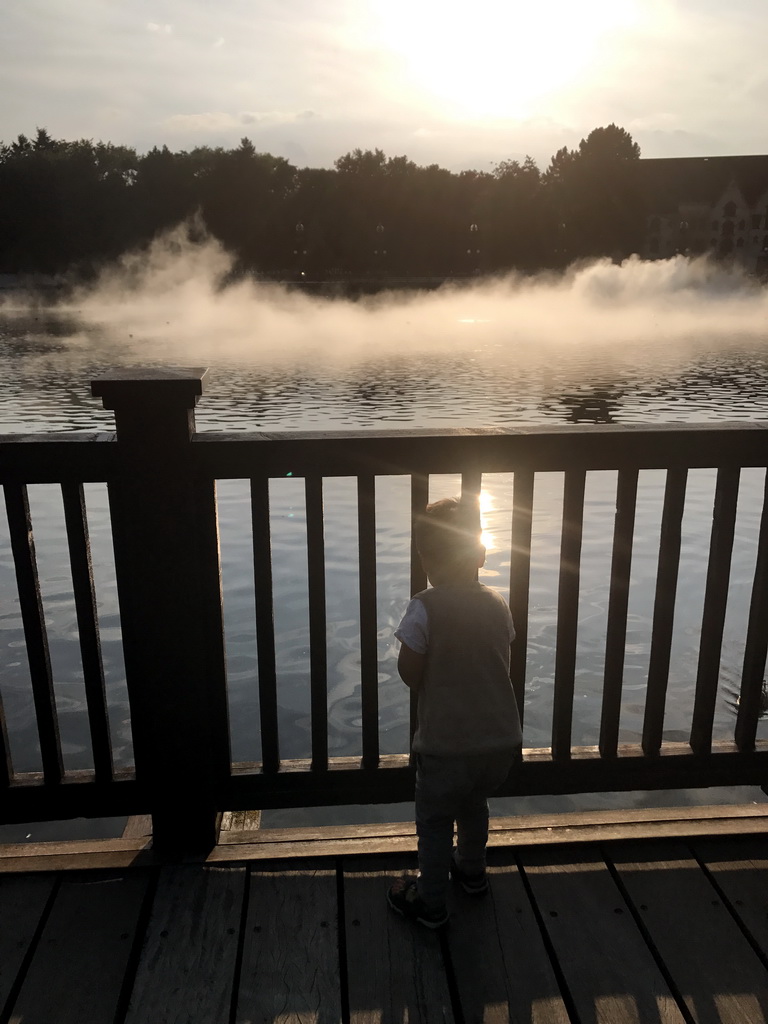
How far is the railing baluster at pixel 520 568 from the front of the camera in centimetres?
281

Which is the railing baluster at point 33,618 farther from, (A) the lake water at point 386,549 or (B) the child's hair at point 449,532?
(A) the lake water at point 386,549

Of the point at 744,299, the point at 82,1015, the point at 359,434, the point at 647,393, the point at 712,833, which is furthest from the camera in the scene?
the point at 744,299

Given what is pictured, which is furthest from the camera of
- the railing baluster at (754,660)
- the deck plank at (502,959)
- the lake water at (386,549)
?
the lake water at (386,549)

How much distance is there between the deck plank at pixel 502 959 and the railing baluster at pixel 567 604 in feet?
1.65

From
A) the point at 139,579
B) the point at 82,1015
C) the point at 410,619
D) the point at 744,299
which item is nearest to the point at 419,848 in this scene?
the point at 410,619

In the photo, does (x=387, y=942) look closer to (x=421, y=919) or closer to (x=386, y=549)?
(x=421, y=919)

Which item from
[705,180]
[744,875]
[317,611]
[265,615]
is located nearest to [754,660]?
[744,875]

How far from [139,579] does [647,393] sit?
22744 mm

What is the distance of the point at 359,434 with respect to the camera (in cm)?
275

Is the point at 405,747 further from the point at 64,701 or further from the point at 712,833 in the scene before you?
the point at 712,833

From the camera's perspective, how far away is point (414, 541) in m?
2.58

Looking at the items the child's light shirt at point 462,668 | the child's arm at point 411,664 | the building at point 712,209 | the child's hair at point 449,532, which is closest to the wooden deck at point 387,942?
the child's light shirt at point 462,668

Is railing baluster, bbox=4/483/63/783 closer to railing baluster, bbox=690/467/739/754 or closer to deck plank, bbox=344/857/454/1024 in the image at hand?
deck plank, bbox=344/857/454/1024

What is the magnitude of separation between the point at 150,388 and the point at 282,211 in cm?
9849
